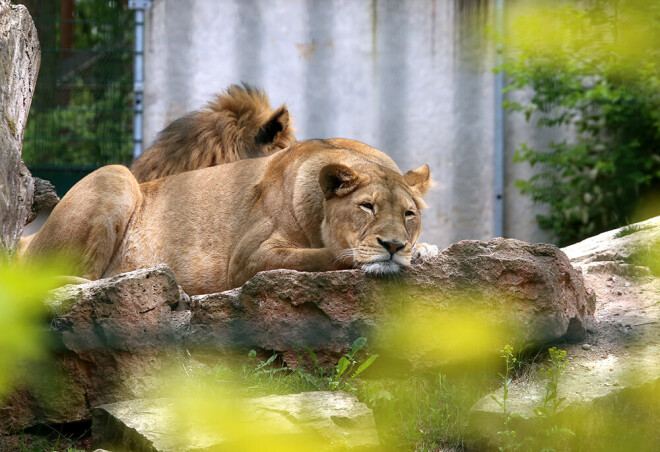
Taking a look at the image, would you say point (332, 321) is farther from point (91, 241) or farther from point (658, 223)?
point (658, 223)

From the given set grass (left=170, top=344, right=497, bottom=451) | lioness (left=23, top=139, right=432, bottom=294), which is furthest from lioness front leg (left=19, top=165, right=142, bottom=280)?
grass (left=170, top=344, right=497, bottom=451)

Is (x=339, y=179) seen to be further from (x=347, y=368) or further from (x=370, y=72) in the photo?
(x=370, y=72)

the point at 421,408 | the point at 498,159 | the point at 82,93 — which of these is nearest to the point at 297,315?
the point at 421,408

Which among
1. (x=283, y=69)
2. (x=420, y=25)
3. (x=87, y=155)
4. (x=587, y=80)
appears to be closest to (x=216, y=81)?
(x=283, y=69)

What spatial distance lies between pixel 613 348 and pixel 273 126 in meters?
2.53

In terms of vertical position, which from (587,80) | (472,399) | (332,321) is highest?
(587,80)

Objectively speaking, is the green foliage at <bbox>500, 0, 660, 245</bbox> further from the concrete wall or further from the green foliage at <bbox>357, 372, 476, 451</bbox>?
the green foliage at <bbox>357, 372, 476, 451</bbox>

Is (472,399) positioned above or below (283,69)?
below

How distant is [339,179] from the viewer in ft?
11.3

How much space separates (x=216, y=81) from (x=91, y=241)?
3935 millimetres

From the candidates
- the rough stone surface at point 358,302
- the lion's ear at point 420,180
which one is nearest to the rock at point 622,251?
the lion's ear at point 420,180

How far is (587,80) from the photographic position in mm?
8031

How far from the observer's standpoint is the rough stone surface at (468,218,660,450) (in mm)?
2881

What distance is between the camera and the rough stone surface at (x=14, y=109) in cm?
319
